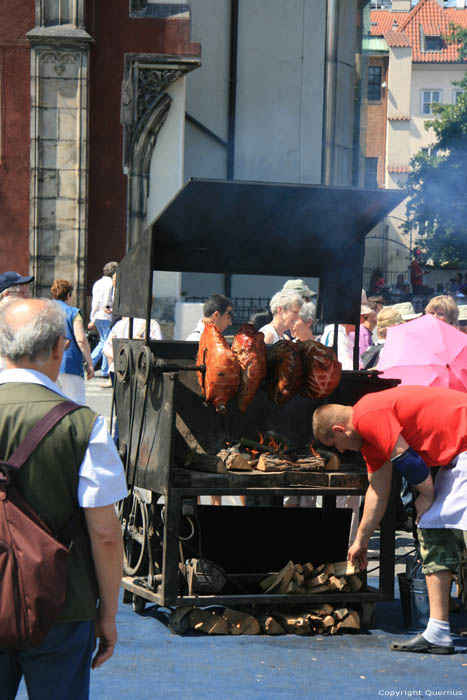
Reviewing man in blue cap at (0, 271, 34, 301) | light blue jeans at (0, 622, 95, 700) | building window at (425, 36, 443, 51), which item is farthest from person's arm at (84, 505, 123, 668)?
building window at (425, 36, 443, 51)

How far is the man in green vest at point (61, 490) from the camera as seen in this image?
2.99 m

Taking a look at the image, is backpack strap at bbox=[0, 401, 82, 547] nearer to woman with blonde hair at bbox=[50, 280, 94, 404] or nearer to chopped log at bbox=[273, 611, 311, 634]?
chopped log at bbox=[273, 611, 311, 634]

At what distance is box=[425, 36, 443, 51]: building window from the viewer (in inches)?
2800

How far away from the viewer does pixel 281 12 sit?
73.0ft

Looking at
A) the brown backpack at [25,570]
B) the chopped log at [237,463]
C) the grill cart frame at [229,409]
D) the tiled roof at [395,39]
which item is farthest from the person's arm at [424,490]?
the tiled roof at [395,39]

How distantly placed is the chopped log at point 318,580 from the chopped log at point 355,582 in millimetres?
154

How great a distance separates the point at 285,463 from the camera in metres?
5.78

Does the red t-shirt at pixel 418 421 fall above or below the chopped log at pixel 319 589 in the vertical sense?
above

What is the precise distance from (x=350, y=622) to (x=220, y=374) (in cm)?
→ 157

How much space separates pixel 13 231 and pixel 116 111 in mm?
2690

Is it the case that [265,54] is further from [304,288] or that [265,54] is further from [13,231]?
[304,288]

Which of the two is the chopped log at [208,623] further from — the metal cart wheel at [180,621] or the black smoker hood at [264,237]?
the black smoker hood at [264,237]

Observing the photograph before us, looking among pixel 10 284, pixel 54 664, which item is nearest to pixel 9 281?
pixel 10 284

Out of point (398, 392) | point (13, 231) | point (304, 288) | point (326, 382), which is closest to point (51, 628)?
point (398, 392)
